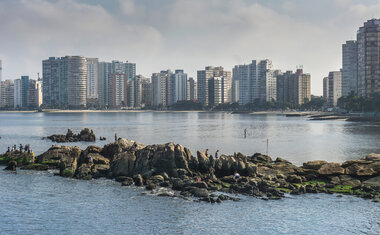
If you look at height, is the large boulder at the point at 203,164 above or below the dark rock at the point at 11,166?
above

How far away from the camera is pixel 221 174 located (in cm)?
5178

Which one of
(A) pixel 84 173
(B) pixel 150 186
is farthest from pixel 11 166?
(B) pixel 150 186

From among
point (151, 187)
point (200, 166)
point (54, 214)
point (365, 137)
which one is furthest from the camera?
point (365, 137)

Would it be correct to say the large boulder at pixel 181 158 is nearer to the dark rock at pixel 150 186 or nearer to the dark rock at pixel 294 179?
the dark rock at pixel 150 186

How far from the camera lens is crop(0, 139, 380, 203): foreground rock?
4409cm

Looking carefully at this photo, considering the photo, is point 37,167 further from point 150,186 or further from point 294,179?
point 294,179

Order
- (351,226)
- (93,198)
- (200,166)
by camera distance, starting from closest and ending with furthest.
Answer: (351,226)
(93,198)
(200,166)

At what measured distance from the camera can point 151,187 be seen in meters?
46.8

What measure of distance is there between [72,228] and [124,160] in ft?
65.4

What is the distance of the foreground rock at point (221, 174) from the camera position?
145ft

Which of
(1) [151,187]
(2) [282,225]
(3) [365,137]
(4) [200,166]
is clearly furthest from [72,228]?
(3) [365,137]

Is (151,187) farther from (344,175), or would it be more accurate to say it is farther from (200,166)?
(344,175)

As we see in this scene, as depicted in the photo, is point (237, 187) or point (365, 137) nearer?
point (237, 187)

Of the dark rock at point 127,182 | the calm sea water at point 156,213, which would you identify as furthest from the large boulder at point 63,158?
the dark rock at point 127,182
